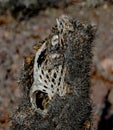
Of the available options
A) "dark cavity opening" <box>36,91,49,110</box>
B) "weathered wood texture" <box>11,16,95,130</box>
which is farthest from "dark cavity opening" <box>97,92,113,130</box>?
"dark cavity opening" <box>36,91,49,110</box>

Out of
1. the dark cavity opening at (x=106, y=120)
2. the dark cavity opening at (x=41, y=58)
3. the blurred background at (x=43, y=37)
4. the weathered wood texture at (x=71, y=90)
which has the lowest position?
the weathered wood texture at (x=71, y=90)

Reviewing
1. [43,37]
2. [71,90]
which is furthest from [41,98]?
[43,37]

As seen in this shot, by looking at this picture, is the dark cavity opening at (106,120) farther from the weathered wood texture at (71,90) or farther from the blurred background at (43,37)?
the weathered wood texture at (71,90)

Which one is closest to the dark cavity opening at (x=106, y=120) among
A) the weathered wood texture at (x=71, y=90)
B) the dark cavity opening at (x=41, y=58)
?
the weathered wood texture at (x=71, y=90)

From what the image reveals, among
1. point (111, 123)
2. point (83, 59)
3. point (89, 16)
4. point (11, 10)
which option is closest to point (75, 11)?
point (89, 16)

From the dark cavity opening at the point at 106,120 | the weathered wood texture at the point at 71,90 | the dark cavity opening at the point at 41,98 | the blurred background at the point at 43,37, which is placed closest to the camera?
the weathered wood texture at the point at 71,90

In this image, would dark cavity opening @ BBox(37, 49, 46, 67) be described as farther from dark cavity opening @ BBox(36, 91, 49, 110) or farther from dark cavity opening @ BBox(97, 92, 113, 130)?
dark cavity opening @ BBox(97, 92, 113, 130)

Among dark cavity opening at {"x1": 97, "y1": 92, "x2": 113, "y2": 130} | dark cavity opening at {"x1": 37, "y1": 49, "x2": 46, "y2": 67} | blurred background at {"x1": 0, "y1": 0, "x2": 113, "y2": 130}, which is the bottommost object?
dark cavity opening at {"x1": 37, "y1": 49, "x2": 46, "y2": 67}

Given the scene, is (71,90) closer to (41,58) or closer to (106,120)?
(41,58)
